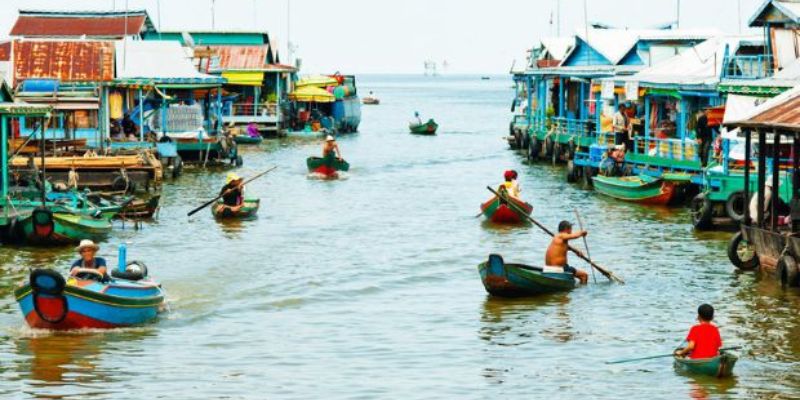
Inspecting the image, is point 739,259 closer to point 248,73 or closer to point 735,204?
point 735,204

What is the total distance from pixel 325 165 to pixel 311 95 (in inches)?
1055

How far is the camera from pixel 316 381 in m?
17.9

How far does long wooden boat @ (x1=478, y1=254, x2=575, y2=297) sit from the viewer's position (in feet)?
74.0

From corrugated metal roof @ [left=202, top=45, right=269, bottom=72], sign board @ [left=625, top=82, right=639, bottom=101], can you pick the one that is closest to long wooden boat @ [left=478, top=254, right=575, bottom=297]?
sign board @ [left=625, top=82, right=639, bottom=101]

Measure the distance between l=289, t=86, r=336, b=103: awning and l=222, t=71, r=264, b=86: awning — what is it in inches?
147

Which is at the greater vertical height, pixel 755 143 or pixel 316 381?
pixel 755 143

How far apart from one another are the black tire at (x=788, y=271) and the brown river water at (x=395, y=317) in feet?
0.78

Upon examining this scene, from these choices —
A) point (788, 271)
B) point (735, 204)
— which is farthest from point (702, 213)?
point (788, 271)

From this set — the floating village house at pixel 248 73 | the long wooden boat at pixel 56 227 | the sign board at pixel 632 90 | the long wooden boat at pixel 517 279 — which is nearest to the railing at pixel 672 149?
the sign board at pixel 632 90

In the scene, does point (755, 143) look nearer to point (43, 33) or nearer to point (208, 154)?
point (208, 154)

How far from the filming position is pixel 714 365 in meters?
17.4

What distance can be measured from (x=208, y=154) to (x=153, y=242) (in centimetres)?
1893

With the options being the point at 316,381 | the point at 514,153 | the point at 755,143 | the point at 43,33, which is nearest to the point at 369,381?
the point at 316,381

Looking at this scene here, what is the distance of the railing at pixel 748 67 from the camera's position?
34906 millimetres
